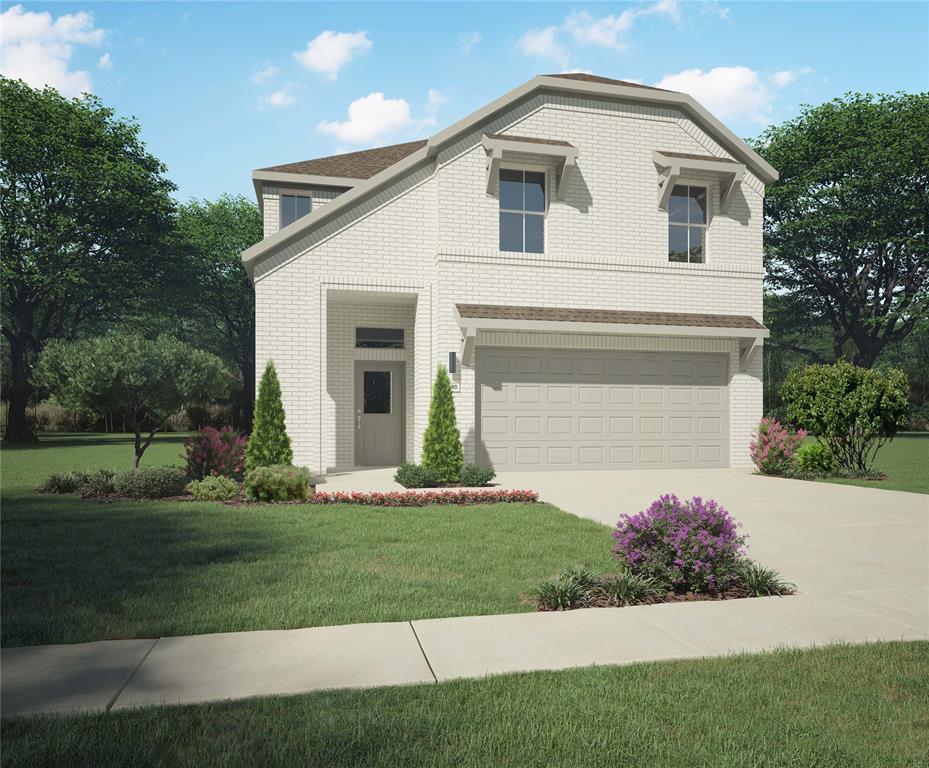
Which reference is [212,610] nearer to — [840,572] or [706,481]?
[840,572]

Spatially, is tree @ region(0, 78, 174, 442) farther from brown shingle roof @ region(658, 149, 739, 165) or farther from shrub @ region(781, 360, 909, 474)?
shrub @ region(781, 360, 909, 474)

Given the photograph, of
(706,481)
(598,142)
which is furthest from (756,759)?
(598,142)

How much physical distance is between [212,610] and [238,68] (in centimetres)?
836

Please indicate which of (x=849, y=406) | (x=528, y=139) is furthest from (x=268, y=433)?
(x=849, y=406)

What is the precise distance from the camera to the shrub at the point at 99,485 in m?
11.9

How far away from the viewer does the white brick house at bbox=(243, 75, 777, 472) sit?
15656 millimetres

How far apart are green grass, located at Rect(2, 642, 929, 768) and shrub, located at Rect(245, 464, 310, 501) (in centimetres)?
802

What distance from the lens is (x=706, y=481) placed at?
14594 mm

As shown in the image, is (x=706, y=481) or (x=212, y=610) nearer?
(x=212, y=610)

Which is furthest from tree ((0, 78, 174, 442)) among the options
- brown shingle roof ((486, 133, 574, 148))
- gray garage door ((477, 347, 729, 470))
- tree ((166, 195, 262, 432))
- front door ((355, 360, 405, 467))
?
gray garage door ((477, 347, 729, 470))

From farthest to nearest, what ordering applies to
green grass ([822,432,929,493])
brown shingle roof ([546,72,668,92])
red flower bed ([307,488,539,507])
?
brown shingle roof ([546,72,668,92]) < green grass ([822,432,929,493]) < red flower bed ([307,488,539,507])

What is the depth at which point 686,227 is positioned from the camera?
58.0 ft

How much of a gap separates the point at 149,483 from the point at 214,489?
1.10m

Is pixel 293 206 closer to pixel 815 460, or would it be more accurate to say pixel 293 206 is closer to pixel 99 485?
pixel 99 485
